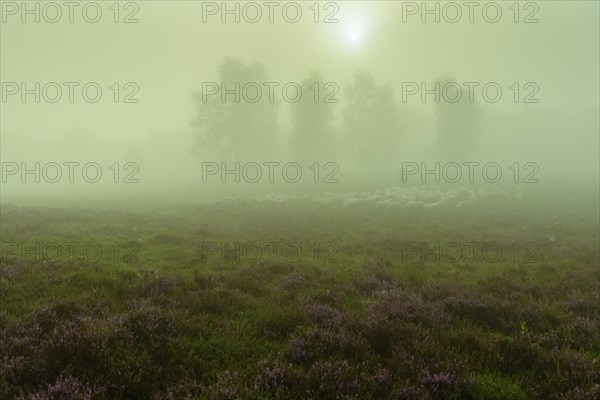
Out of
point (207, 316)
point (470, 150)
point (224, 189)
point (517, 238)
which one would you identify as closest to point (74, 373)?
point (207, 316)

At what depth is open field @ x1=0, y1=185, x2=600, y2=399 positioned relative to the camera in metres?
5.00

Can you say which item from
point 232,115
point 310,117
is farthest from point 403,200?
point 232,115

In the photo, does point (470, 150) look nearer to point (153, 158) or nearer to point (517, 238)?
point (517, 238)

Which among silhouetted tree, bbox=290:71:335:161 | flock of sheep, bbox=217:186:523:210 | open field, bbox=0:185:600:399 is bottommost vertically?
open field, bbox=0:185:600:399

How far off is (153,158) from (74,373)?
→ 11022cm

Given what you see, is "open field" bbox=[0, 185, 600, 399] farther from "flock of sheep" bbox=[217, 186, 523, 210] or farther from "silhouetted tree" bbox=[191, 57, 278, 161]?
"silhouetted tree" bbox=[191, 57, 278, 161]

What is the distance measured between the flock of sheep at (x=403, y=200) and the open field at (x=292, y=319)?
15.7 metres

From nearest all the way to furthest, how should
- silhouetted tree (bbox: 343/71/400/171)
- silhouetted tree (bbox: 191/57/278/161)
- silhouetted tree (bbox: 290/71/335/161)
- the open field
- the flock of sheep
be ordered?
1. the open field
2. the flock of sheep
3. silhouetted tree (bbox: 191/57/278/161)
4. silhouetted tree (bbox: 290/71/335/161)
5. silhouetted tree (bbox: 343/71/400/171)

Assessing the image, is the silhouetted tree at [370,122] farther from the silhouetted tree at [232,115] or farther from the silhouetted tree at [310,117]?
the silhouetted tree at [232,115]

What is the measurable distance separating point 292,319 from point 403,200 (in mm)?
29493

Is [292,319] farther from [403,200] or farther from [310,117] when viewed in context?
[310,117]

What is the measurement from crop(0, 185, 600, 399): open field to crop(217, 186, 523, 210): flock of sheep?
51.4 feet

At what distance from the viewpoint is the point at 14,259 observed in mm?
10914

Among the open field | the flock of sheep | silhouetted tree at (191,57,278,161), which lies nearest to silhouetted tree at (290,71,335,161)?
silhouetted tree at (191,57,278,161)
